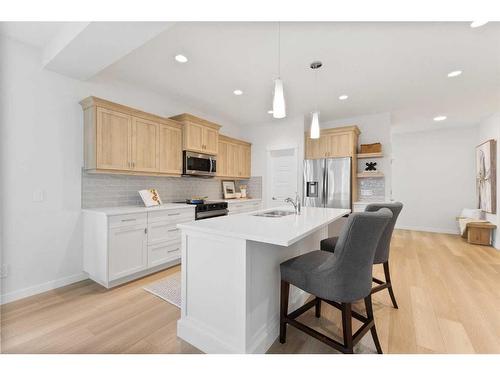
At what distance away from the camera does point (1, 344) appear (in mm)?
1661

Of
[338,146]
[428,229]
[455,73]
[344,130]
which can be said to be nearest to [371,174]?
[338,146]

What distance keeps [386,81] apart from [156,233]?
371cm

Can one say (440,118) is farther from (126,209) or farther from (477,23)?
(126,209)

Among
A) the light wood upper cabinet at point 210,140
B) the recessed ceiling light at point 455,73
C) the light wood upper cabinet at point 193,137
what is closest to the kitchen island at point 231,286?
the light wood upper cabinet at point 193,137

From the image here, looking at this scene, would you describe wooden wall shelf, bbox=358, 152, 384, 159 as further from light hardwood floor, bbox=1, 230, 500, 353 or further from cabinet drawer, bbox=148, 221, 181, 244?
cabinet drawer, bbox=148, 221, 181, 244

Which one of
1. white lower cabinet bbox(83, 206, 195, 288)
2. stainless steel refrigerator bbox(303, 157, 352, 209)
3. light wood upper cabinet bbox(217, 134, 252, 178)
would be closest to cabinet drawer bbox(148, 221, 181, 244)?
white lower cabinet bbox(83, 206, 195, 288)

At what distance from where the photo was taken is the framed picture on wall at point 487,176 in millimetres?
4335

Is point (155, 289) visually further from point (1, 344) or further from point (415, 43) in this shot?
point (415, 43)

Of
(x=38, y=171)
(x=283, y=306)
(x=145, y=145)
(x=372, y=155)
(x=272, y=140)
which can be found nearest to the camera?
(x=283, y=306)

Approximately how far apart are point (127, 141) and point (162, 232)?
4.20 ft

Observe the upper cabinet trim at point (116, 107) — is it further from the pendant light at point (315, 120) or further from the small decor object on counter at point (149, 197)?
the pendant light at point (315, 120)

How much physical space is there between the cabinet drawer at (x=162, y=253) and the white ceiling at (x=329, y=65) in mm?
2266

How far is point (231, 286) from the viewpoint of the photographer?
1.50m
